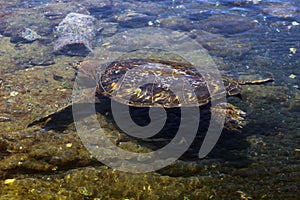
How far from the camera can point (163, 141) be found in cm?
509

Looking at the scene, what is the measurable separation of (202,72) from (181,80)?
3.00 ft

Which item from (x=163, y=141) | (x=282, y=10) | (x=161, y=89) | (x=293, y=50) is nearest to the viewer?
(x=163, y=141)

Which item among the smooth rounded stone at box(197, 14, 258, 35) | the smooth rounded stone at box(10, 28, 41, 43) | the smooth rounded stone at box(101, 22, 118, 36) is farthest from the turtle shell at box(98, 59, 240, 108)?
the smooth rounded stone at box(10, 28, 41, 43)

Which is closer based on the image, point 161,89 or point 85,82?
point 161,89

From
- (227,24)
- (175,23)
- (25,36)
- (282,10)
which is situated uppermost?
(282,10)

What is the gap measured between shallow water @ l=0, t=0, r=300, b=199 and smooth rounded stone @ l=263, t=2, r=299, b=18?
46 millimetres

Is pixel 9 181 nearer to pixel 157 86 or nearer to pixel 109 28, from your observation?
pixel 157 86

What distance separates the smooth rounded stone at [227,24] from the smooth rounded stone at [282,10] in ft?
4.68

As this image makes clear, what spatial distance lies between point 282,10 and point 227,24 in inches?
124

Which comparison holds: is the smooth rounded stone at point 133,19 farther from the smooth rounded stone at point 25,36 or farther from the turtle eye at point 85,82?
the turtle eye at point 85,82

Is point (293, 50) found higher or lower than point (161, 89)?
higher

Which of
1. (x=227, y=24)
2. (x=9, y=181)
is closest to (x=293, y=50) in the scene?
(x=227, y=24)

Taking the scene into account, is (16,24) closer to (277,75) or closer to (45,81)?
(45,81)

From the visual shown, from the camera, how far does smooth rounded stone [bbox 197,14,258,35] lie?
34.6ft
